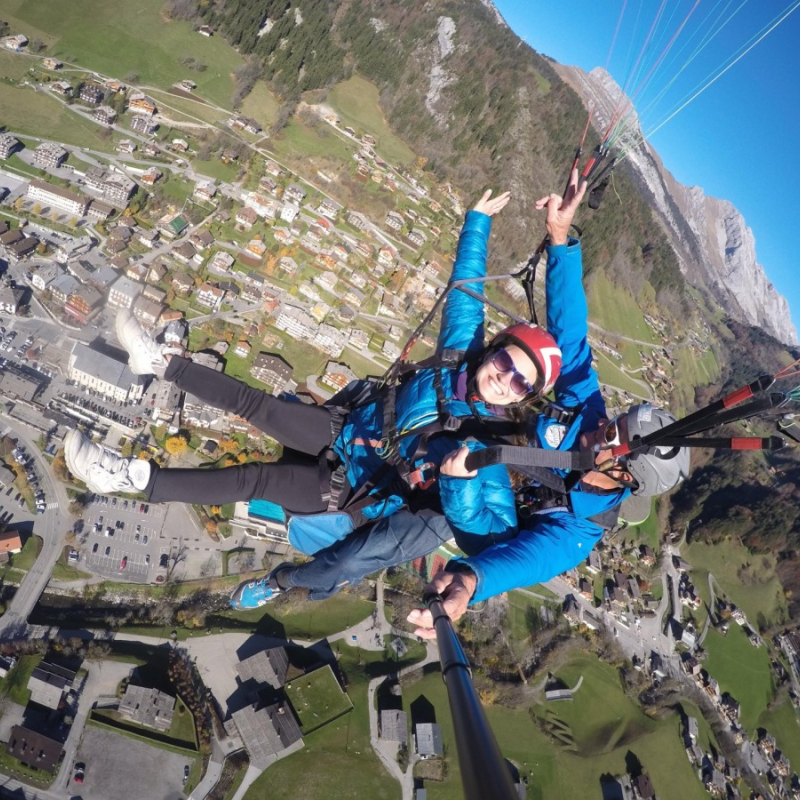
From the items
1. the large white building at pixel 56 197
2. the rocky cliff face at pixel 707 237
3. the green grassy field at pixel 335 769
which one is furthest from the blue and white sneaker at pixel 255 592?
the rocky cliff face at pixel 707 237

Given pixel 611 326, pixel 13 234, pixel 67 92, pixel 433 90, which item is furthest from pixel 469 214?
pixel 433 90

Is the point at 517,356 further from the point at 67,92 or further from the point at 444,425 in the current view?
the point at 67,92

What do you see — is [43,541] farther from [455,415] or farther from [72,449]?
[455,415]

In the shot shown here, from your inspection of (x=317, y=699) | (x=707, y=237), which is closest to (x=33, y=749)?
(x=317, y=699)

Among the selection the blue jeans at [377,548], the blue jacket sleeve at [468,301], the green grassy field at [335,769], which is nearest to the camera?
the blue jeans at [377,548]

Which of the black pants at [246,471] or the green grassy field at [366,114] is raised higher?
the green grassy field at [366,114]

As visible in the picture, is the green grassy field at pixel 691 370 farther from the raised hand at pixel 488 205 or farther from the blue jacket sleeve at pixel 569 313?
the blue jacket sleeve at pixel 569 313

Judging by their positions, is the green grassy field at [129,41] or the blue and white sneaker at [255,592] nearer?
the blue and white sneaker at [255,592]
